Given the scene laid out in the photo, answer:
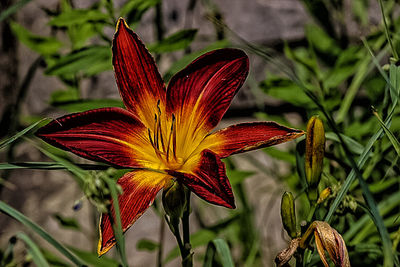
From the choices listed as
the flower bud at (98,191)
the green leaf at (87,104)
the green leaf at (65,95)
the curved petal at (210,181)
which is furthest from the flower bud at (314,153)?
the green leaf at (65,95)

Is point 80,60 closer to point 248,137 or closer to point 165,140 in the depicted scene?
point 165,140

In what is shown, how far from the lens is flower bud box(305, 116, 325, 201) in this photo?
67 cm

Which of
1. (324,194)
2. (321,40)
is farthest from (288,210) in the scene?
(321,40)

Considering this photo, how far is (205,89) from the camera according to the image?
2.39ft

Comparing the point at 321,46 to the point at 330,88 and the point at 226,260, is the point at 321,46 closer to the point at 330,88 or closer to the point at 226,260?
the point at 330,88

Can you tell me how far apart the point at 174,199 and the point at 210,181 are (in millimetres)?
60

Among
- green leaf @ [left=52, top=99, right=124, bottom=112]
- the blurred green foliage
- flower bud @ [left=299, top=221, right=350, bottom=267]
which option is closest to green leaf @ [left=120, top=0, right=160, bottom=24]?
the blurred green foliage

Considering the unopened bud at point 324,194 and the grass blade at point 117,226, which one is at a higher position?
the grass blade at point 117,226

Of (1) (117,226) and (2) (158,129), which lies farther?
(2) (158,129)

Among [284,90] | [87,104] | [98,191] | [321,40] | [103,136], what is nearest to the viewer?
[98,191]

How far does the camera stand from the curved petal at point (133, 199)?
65 centimetres

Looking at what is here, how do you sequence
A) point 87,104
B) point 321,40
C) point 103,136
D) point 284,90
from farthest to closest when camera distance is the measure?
point 321,40
point 284,90
point 87,104
point 103,136

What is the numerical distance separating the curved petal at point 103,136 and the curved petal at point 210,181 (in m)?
0.09

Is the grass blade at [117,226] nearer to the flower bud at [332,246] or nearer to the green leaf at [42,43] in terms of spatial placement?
the flower bud at [332,246]
